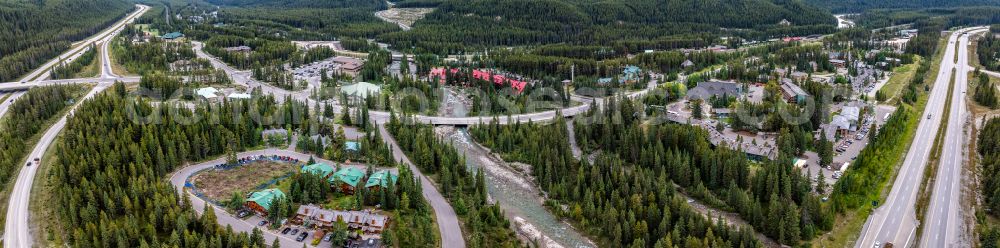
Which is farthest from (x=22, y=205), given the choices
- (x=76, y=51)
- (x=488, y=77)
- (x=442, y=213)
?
(x=76, y=51)

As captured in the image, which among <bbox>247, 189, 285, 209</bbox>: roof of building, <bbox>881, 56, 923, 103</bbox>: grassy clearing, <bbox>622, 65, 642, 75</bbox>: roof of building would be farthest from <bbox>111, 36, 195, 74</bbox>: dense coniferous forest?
<bbox>881, 56, 923, 103</bbox>: grassy clearing

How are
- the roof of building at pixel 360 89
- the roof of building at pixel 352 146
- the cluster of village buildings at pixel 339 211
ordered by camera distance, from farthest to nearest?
1. the roof of building at pixel 360 89
2. the roof of building at pixel 352 146
3. the cluster of village buildings at pixel 339 211

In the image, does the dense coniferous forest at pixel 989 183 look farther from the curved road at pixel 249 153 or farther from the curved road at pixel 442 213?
the curved road at pixel 249 153

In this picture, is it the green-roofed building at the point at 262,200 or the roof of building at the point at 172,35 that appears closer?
the green-roofed building at the point at 262,200

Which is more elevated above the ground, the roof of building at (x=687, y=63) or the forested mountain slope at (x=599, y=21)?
the forested mountain slope at (x=599, y=21)

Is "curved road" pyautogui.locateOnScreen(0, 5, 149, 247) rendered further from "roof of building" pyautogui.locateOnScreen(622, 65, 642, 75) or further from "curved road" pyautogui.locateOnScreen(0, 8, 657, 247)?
"roof of building" pyautogui.locateOnScreen(622, 65, 642, 75)

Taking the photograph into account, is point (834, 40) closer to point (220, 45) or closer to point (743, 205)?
point (743, 205)

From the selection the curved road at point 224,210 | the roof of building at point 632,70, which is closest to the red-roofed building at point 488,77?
the roof of building at point 632,70
